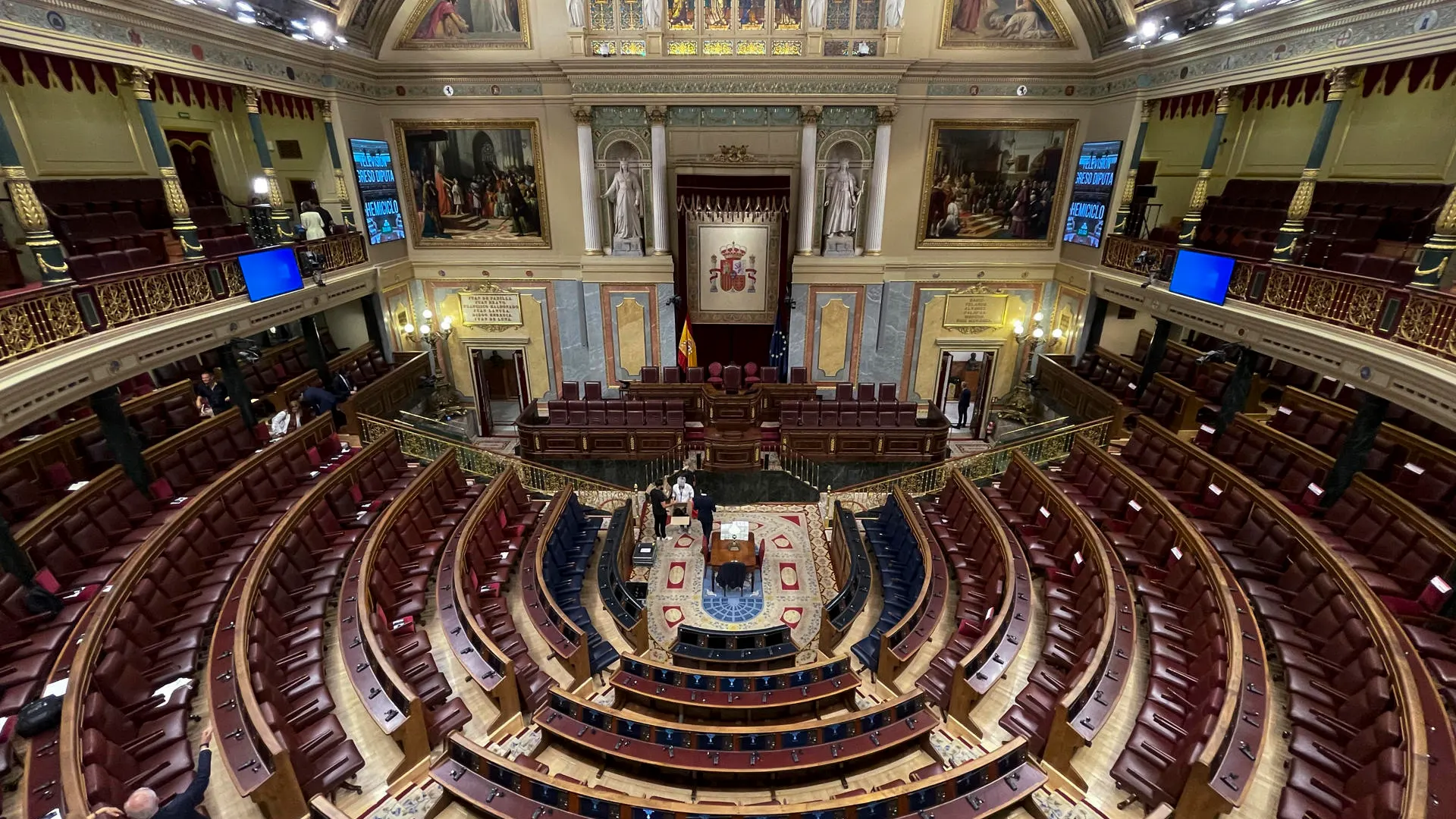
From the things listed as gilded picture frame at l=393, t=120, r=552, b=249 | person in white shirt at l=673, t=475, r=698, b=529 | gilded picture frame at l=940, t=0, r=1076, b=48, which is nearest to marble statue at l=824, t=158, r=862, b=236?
gilded picture frame at l=940, t=0, r=1076, b=48

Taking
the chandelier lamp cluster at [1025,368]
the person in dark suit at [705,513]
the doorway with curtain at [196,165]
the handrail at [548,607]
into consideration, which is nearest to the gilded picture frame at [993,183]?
the chandelier lamp cluster at [1025,368]

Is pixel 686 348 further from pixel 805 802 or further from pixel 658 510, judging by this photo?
pixel 805 802

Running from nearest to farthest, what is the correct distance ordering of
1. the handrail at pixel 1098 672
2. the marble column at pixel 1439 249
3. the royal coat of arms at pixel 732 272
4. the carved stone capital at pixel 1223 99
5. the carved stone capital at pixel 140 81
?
the handrail at pixel 1098 672 → the marble column at pixel 1439 249 → the carved stone capital at pixel 140 81 → the carved stone capital at pixel 1223 99 → the royal coat of arms at pixel 732 272

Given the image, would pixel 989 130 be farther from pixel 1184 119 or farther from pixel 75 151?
pixel 75 151

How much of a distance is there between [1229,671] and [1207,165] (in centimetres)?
929

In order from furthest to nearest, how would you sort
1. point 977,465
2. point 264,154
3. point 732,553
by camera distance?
point 977,465, point 264,154, point 732,553

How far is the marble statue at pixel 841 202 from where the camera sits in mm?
13945

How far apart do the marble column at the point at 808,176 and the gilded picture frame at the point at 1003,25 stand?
321 cm

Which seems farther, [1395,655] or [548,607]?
[548,607]

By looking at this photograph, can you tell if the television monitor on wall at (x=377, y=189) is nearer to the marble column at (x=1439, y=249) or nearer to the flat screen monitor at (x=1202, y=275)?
the flat screen monitor at (x=1202, y=275)

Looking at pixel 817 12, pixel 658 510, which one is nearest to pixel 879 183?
pixel 817 12

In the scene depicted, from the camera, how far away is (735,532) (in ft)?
34.6

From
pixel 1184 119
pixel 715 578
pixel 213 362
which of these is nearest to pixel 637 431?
pixel 715 578

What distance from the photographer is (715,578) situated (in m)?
10.2
